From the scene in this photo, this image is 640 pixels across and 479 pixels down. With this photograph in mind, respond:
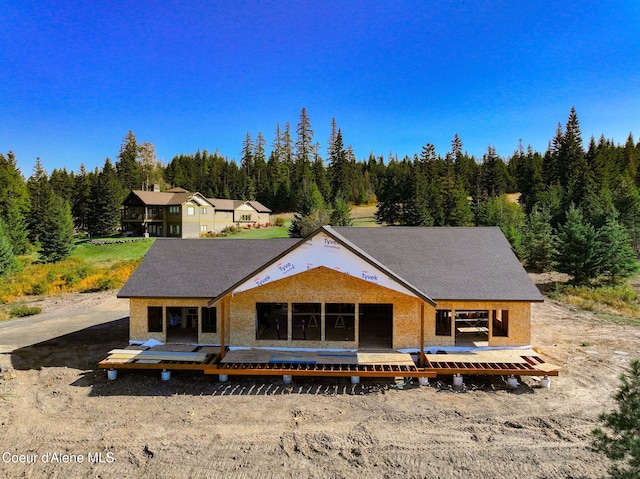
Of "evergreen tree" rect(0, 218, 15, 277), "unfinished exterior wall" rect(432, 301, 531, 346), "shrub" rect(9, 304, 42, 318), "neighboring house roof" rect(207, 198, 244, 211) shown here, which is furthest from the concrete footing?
"neighboring house roof" rect(207, 198, 244, 211)

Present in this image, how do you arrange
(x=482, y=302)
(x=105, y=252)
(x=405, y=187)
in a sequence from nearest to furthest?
(x=482, y=302), (x=105, y=252), (x=405, y=187)

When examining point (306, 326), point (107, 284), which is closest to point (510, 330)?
point (306, 326)

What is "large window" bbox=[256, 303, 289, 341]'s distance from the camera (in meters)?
15.2

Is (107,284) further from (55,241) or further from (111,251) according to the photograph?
(111,251)

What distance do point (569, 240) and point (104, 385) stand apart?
104ft

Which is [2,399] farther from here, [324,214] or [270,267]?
[324,214]

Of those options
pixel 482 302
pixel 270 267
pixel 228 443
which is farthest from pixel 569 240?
pixel 228 443

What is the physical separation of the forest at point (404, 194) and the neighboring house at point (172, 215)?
22.2 ft

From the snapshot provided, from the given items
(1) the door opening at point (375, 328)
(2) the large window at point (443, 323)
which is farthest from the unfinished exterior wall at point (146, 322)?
(2) the large window at point (443, 323)

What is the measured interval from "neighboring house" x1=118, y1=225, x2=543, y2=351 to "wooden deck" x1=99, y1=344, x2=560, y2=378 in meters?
0.69

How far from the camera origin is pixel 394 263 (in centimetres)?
1579

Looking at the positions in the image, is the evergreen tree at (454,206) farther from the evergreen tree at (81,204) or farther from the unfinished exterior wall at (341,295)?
the evergreen tree at (81,204)

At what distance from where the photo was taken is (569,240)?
29641mm

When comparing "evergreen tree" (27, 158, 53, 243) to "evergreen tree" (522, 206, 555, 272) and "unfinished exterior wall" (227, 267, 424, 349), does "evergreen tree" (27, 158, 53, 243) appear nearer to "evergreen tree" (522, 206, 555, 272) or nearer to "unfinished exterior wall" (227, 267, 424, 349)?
"unfinished exterior wall" (227, 267, 424, 349)
